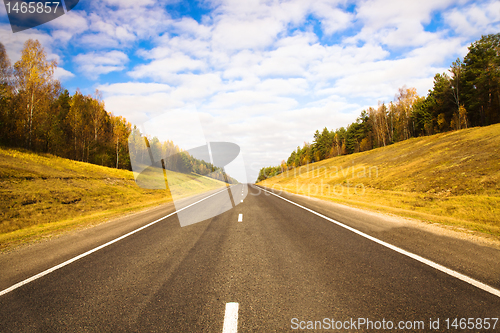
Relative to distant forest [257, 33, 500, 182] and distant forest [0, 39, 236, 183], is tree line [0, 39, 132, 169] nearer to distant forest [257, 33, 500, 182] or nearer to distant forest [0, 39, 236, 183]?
distant forest [0, 39, 236, 183]

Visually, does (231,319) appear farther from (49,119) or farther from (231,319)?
(49,119)

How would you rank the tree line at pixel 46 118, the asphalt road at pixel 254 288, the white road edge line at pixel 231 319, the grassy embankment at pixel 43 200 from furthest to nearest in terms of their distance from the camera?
the tree line at pixel 46 118, the grassy embankment at pixel 43 200, the asphalt road at pixel 254 288, the white road edge line at pixel 231 319

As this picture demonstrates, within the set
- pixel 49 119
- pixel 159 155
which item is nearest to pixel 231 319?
pixel 49 119

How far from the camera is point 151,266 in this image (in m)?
4.38

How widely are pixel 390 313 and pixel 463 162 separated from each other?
77.9 ft

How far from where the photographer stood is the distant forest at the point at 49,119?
27250 millimetres

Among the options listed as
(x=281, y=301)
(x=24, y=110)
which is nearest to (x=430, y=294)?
(x=281, y=301)

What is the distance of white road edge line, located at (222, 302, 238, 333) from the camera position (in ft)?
7.79

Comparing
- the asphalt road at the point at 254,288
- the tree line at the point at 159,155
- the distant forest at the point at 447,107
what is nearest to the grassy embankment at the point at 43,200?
the asphalt road at the point at 254,288

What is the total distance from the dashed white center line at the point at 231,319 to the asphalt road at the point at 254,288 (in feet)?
0.20

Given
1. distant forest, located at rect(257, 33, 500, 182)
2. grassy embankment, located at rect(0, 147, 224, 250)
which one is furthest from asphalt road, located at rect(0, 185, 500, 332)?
distant forest, located at rect(257, 33, 500, 182)

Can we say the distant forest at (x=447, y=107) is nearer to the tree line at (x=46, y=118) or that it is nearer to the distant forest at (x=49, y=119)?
the distant forest at (x=49, y=119)

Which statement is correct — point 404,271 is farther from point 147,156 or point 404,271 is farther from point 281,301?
point 147,156

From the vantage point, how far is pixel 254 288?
11.0ft
